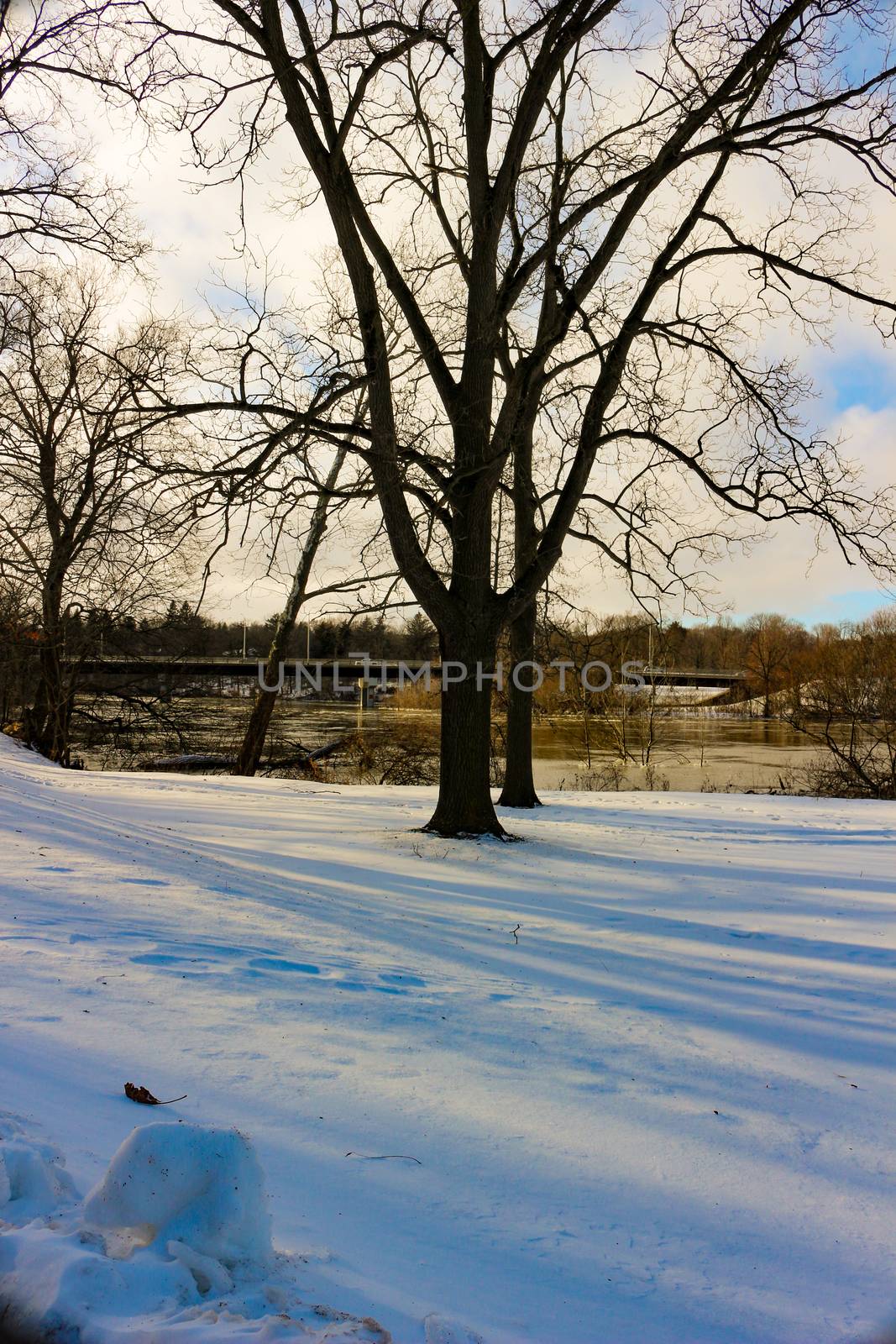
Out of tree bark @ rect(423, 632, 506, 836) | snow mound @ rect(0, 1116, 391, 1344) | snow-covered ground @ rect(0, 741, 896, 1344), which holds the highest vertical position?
tree bark @ rect(423, 632, 506, 836)

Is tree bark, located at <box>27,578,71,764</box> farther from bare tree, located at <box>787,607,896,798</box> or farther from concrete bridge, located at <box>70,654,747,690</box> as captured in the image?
bare tree, located at <box>787,607,896,798</box>

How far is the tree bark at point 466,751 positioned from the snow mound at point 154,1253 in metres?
7.39

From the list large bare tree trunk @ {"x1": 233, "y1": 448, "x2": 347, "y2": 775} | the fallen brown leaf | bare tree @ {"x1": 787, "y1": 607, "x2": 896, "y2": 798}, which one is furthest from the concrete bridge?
the fallen brown leaf

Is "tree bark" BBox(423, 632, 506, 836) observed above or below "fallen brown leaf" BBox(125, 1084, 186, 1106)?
above

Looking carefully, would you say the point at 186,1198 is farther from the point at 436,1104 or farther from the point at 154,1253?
the point at 436,1104

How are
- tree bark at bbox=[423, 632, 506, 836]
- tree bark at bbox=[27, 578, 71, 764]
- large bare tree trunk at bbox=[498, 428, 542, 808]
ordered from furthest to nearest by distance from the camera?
tree bark at bbox=[27, 578, 71, 764] → large bare tree trunk at bbox=[498, 428, 542, 808] → tree bark at bbox=[423, 632, 506, 836]

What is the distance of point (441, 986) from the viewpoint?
4.89 metres

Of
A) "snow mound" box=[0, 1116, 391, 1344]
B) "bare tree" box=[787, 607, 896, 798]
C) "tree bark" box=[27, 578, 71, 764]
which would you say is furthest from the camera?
"bare tree" box=[787, 607, 896, 798]

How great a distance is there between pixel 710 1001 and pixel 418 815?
7.05 meters

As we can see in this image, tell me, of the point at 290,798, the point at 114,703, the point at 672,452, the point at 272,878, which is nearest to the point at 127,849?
the point at 272,878

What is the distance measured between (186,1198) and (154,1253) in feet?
0.53

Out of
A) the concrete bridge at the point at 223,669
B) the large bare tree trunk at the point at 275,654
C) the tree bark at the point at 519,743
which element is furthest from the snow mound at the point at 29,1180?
the concrete bridge at the point at 223,669

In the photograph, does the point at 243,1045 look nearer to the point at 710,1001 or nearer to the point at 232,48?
the point at 710,1001

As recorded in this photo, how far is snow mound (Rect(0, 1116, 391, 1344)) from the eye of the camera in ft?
5.91
